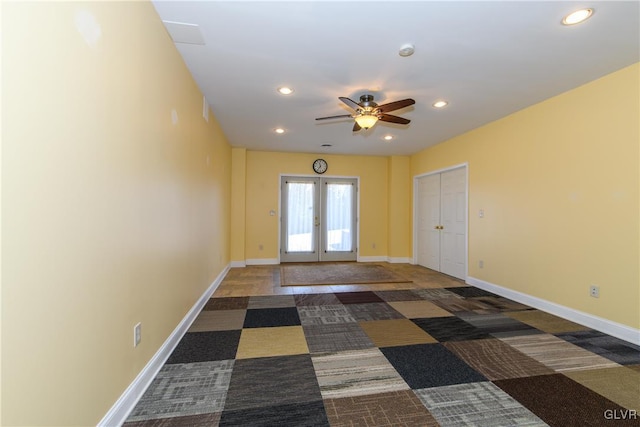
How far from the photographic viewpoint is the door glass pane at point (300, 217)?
268 inches

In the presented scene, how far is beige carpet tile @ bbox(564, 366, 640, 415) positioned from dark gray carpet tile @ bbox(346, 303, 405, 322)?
61.6 inches

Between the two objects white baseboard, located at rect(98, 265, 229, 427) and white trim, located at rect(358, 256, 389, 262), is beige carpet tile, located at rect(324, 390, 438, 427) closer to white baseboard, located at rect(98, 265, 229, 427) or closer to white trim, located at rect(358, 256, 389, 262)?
white baseboard, located at rect(98, 265, 229, 427)

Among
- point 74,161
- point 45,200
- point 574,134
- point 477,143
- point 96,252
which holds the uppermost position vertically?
point 477,143

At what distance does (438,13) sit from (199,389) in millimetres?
3139

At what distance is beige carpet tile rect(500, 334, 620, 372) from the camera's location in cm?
221

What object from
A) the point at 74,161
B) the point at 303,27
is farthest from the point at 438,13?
the point at 74,161

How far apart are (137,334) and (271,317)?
1.62 m

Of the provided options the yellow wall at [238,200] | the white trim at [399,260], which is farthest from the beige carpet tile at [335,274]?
the yellow wall at [238,200]

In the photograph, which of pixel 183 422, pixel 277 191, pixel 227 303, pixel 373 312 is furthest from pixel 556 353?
pixel 277 191

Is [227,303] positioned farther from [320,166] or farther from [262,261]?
[320,166]

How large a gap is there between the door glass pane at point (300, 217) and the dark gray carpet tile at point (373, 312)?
133 inches

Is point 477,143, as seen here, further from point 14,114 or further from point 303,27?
point 14,114

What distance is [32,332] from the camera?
3.20 ft

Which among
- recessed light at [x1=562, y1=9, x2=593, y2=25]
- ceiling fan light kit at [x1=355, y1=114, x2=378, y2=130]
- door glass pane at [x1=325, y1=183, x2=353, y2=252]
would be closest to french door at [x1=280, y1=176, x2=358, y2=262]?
door glass pane at [x1=325, y1=183, x2=353, y2=252]
